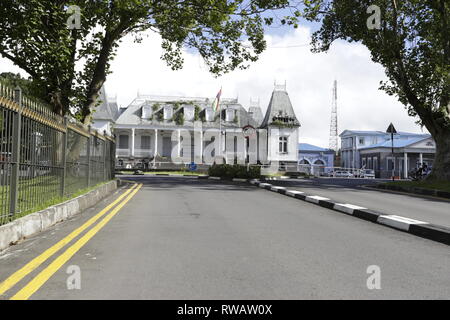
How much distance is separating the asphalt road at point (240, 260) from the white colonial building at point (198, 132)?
1668 inches

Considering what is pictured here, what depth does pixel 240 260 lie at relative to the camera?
4.95m

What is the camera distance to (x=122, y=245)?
19.0 ft

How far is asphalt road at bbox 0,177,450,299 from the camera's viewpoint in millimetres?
3770

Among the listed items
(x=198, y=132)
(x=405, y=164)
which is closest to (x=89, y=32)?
(x=198, y=132)

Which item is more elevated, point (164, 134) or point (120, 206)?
point (164, 134)

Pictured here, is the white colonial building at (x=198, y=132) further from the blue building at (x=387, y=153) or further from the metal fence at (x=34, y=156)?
the metal fence at (x=34, y=156)

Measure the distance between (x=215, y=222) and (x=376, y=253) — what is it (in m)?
3.29

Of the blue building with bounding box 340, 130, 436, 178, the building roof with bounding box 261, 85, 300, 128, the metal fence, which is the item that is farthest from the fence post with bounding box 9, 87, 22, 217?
the building roof with bounding box 261, 85, 300, 128

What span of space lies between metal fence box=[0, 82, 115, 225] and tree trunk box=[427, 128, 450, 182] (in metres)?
15.8

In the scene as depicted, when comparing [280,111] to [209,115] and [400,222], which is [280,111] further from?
[400,222]

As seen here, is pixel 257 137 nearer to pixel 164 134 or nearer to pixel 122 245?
pixel 164 134

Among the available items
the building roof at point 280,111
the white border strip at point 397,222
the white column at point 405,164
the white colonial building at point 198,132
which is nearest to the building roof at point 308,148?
the building roof at point 280,111

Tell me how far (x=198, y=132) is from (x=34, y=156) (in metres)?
43.6
